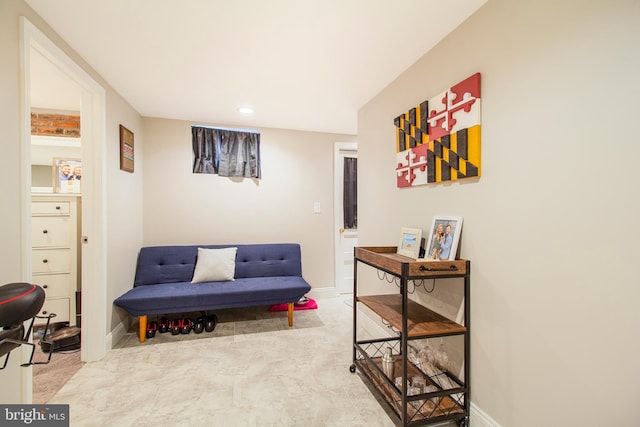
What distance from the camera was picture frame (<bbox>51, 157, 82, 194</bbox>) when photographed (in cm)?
300

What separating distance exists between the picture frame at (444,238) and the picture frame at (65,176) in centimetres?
353

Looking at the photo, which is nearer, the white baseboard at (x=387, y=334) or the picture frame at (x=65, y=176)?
the white baseboard at (x=387, y=334)

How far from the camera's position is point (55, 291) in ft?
9.12

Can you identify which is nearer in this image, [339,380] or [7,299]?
[7,299]

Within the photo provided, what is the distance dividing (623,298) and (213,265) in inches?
120

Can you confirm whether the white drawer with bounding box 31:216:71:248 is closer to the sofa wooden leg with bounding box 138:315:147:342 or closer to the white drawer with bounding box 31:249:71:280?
the white drawer with bounding box 31:249:71:280

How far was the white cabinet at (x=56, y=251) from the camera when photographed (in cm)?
275

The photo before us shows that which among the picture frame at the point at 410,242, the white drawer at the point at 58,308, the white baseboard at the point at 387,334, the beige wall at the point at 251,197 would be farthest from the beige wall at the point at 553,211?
the white drawer at the point at 58,308

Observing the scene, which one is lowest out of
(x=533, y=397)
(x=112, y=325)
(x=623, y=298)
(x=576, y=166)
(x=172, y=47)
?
(x=112, y=325)

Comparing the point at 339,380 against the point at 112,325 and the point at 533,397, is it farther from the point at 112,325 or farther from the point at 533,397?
the point at 112,325

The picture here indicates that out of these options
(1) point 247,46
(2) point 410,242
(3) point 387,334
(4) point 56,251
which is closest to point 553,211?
(2) point 410,242

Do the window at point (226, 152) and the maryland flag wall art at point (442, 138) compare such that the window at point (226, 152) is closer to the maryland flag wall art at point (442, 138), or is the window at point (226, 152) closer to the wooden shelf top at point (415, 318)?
the maryland flag wall art at point (442, 138)

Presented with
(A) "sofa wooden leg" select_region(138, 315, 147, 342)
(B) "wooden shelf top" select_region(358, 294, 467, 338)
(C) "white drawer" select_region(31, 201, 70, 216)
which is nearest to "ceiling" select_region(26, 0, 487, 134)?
(C) "white drawer" select_region(31, 201, 70, 216)

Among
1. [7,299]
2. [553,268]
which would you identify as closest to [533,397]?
[553,268]
